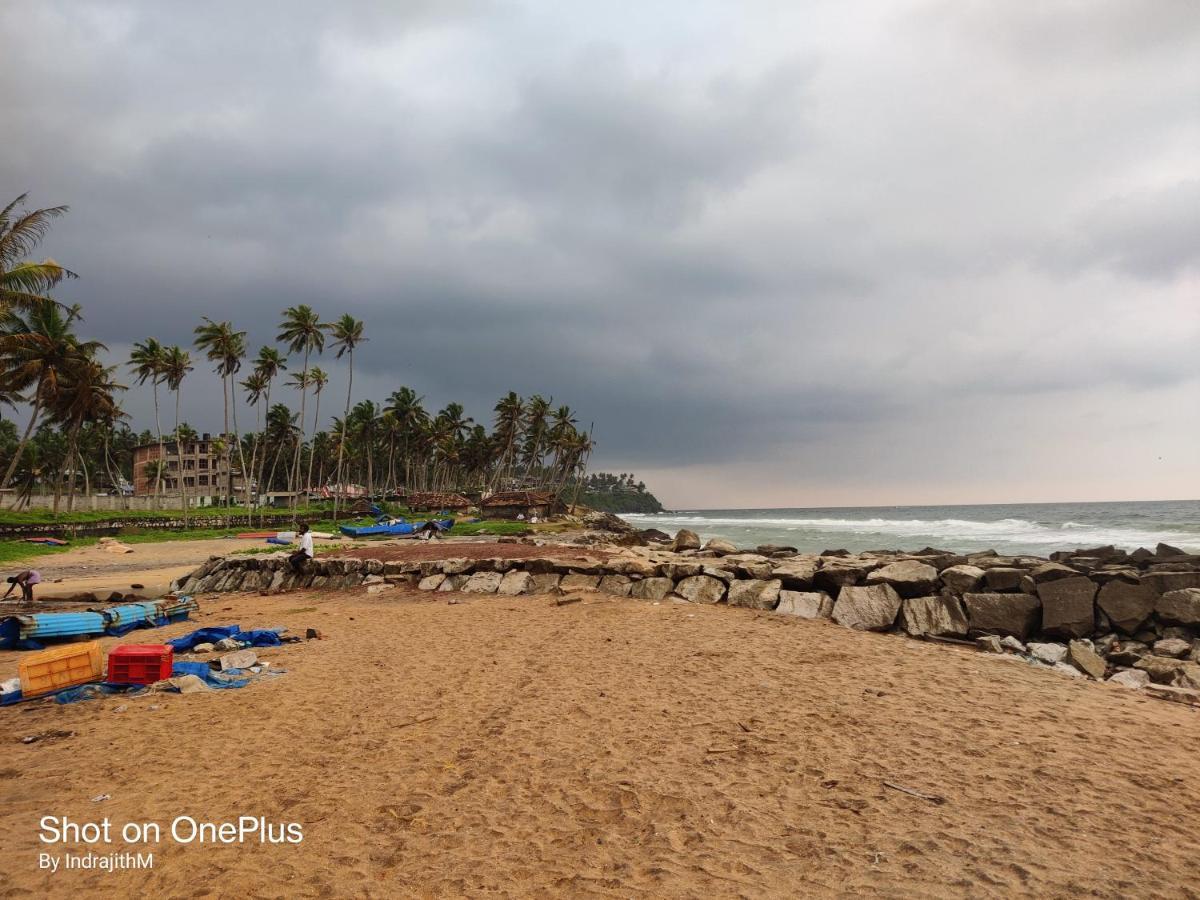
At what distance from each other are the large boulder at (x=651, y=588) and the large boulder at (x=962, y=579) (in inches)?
205

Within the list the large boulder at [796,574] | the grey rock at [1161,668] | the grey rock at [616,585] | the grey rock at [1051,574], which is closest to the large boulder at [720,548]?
the large boulder at [796,574]

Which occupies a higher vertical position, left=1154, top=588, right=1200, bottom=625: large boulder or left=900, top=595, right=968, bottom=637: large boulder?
left=1154, top=588, right=1200, bottom=625: large boulder

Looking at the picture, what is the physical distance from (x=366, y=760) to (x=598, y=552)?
11.9 meters

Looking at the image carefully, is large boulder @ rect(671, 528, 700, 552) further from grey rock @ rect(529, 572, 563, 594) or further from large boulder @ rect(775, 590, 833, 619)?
large boulder @ rect(775, 590, 833, 619)

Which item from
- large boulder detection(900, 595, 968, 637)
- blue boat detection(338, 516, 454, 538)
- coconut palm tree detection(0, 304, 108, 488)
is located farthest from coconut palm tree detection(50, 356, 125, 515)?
large boulder detection(900, 595, 968, 637)

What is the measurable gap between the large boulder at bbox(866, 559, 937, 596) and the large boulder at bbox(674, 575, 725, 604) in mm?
2832

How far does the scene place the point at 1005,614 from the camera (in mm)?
10062

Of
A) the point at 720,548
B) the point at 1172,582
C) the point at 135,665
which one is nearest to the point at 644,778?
the point at 135,665

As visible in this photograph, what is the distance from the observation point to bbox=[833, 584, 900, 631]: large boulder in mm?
10352

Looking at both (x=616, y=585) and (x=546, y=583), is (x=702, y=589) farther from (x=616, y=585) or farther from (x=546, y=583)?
(x=546, y=583)

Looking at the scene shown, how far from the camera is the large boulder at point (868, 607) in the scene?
34.0 ft

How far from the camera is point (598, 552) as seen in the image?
17016 millimetres

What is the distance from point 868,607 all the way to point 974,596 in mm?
1740

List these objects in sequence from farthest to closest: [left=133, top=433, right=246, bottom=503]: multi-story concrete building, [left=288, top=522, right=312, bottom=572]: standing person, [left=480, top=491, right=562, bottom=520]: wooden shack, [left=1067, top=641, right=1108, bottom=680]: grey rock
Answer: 1. [left=133, top=433, right=246, bottom=503]: multi-story concrete building
2. [left=480, top=491, right=562, bottom=520]: wooden shack
3. [left=288, top=522, right=312, bottom=572]: standing person
4. [left=1067, top=641, right=1108, bottom=680]: grey rock
